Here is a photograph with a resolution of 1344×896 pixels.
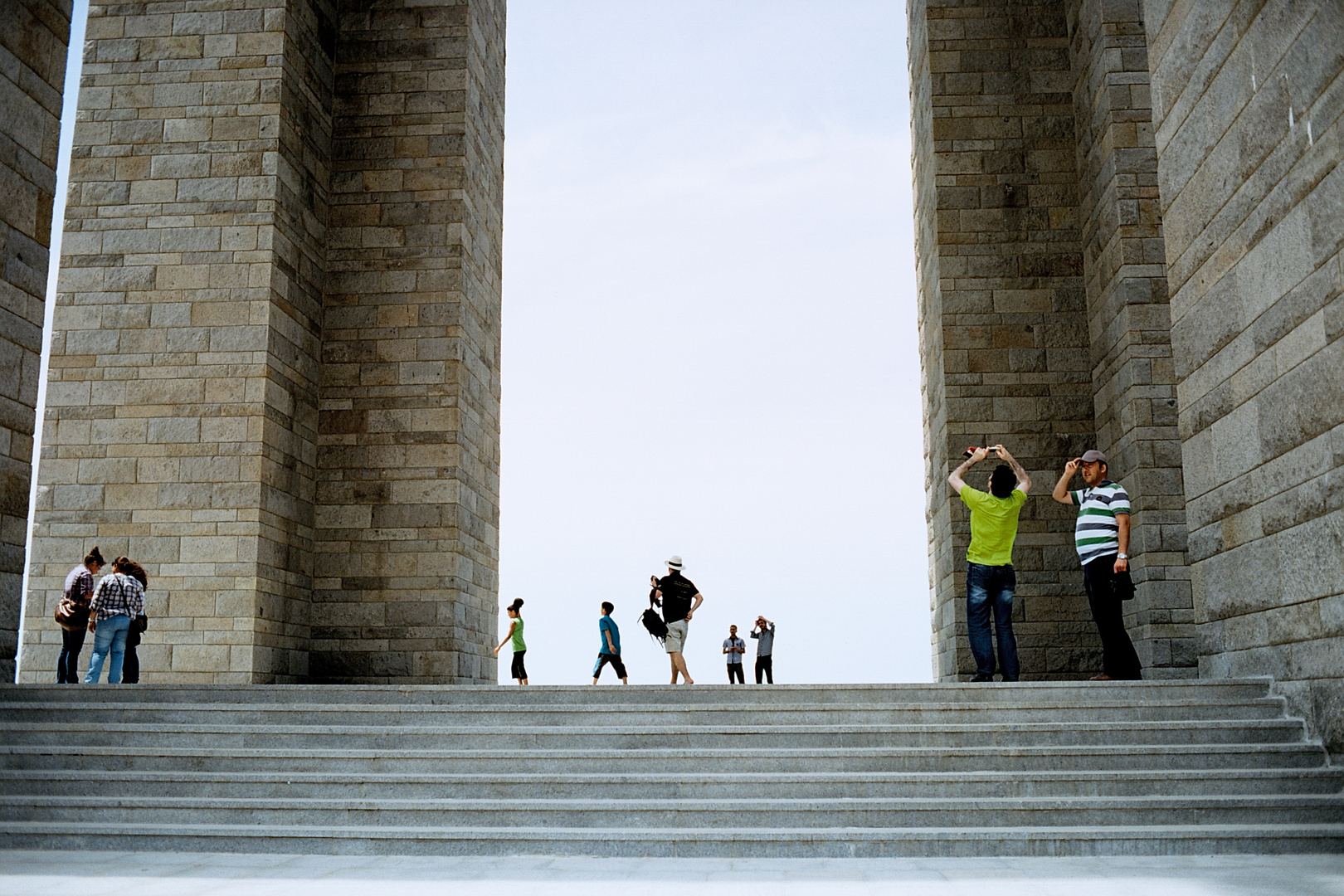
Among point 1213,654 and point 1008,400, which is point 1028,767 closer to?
point 1213,654

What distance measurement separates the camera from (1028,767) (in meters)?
5.94

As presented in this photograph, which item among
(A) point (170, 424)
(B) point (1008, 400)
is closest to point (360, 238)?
(A) point (170, 424)

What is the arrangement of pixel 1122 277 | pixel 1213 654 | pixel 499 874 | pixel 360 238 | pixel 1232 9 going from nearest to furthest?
pixel 499 874
pixel 1232 9
pixel 1213 654
pixel 1122 277
pixel 360 238

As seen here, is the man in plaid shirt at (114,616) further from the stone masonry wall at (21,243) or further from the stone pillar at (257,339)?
the stone masonry wall at (21,243)

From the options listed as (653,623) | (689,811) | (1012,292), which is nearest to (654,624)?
(653,623)

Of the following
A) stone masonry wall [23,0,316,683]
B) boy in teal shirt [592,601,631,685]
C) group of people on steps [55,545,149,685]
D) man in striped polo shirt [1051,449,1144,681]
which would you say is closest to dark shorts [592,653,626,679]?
boy in teal shirt [592,601,631,685]

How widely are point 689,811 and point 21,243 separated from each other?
5.59m

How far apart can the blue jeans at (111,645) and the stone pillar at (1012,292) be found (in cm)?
755

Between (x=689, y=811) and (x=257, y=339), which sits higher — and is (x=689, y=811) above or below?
below

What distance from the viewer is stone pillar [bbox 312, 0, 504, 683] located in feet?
40.3

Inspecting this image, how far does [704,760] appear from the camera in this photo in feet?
19.9

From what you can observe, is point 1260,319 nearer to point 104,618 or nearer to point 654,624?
point 654,624

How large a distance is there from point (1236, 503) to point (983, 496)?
173 cm

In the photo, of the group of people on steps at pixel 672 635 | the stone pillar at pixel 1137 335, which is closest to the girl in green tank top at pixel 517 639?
the group of people on steps at pixel 672 635
